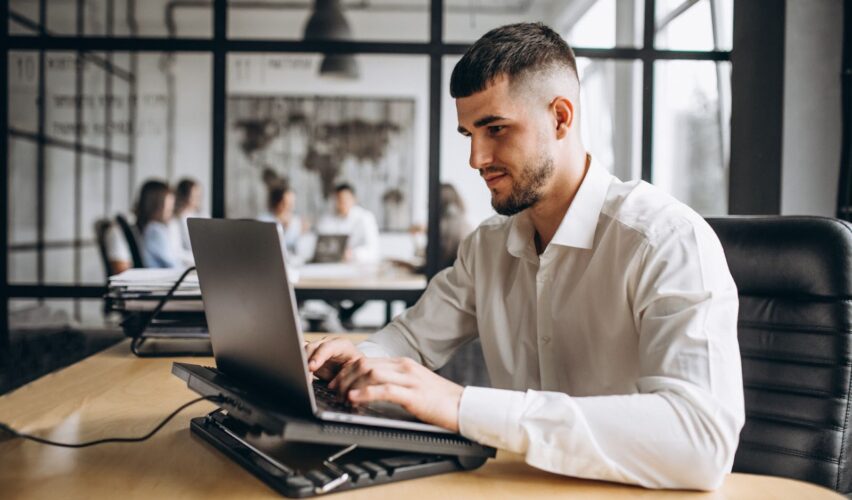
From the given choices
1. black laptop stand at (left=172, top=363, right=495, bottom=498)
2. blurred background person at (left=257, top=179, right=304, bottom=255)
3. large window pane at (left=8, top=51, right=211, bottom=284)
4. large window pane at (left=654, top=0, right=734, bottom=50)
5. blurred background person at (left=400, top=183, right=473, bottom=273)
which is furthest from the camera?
blurred background person at (left=257, top=179, right=304, bottom=255)

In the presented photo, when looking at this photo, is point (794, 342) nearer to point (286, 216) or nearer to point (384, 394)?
point (384, 394)

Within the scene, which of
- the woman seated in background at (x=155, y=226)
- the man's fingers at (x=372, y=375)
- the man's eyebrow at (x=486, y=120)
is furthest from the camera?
the woman seated in background at (x=155, y=226)

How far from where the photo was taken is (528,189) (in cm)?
130

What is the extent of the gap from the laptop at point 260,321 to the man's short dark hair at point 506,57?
539mm

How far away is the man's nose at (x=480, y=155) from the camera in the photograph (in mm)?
1280

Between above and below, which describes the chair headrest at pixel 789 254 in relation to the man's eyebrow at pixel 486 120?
below

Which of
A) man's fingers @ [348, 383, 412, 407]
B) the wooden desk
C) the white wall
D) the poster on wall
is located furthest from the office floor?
the poster on wall

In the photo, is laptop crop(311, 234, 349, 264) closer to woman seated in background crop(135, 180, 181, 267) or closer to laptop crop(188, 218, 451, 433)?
woman seated in background crop(135, 180, 181, 267)

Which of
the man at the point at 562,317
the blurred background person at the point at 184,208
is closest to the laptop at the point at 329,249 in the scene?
the blurred background person at the point at 184,208

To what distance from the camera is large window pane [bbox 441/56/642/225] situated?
2.79 m

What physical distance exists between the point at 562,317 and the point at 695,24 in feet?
8.97

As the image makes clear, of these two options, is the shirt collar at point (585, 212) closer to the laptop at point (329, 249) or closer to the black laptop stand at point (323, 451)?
the black laptop stand at point (323, 451)

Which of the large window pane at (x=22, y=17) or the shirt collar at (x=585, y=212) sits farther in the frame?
the large window pane at (x=22, y=17)

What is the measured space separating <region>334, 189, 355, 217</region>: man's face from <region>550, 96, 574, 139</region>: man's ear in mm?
5340
